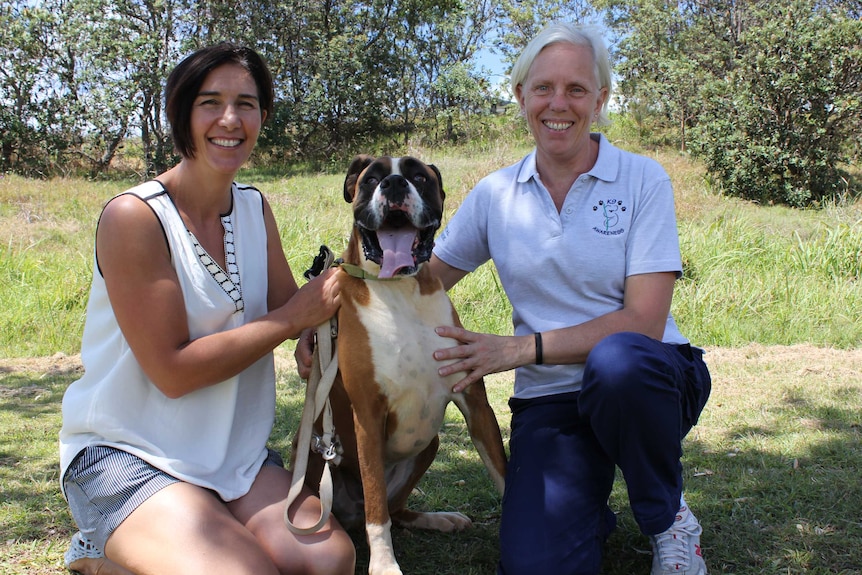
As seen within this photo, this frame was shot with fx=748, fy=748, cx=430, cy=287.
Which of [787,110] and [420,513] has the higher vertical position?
[787,110]

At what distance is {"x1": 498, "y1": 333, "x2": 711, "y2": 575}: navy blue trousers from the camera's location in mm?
2150

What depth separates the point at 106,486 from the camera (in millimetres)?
2125

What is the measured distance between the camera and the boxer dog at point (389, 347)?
7.89 ft

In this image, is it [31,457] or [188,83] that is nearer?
[188,83]

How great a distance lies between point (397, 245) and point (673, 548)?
1.27 meters

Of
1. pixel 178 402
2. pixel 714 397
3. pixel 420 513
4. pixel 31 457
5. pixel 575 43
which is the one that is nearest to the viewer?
pixel 178 402

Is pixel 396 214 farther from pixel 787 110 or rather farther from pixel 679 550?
pixel 787 110

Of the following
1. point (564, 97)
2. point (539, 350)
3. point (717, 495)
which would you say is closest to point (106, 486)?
point (539, 350)

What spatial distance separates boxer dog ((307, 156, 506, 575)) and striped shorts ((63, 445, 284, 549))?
2.02ft

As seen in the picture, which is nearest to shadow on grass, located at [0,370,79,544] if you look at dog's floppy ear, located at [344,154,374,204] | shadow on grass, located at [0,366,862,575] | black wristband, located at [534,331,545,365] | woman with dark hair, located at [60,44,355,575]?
shadow on grass, located at [0,366,862,575]

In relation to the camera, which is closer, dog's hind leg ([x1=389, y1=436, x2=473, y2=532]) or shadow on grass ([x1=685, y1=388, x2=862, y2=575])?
shadow on grass ([x1=685, y1=388, x2=862, y2=575])

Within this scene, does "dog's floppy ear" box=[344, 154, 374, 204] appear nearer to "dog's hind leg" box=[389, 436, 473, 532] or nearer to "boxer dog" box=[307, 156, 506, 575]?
"boxer dog" box=[307, 156, 506, 575]

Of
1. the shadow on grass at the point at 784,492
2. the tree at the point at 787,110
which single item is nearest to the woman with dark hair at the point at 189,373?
the shadow on grass at the point at 784,492

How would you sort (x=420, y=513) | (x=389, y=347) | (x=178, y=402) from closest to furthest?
(x=178, y=402) → (x=389, y=347) → (x=420, y=513)
